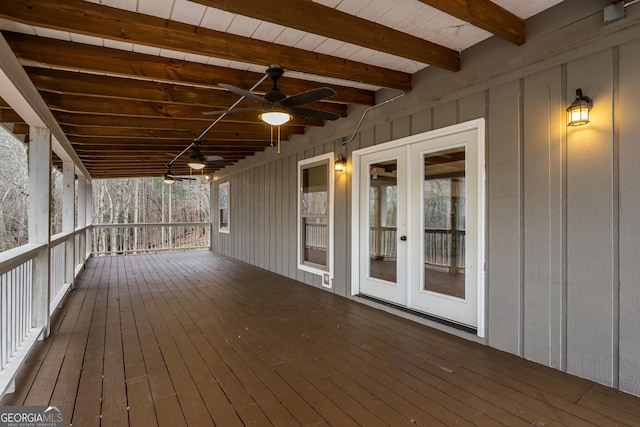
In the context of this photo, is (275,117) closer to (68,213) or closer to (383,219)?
(383,219)

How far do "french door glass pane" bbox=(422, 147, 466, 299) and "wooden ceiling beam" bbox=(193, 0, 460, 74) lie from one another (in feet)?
3.30

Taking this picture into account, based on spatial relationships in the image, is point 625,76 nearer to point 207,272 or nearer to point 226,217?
point 207,272

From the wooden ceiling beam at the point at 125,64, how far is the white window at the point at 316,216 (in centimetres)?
192

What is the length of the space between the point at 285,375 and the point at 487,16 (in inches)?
127

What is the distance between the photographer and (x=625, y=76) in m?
2.36

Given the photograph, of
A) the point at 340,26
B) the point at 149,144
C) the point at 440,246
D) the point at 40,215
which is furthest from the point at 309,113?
the point at 149,144

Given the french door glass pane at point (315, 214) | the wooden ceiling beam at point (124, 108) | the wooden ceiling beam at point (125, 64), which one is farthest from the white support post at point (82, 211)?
the wooden ceiling beam at point (125, 64)

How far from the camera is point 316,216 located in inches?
232

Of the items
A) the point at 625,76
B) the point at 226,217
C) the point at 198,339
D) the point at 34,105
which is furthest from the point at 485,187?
the point at 226,217

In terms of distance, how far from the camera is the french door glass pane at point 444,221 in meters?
3.54

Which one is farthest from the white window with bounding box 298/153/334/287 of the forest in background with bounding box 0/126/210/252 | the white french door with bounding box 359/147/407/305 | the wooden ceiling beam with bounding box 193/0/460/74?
the forest in background with bounding box 0/126/210/252

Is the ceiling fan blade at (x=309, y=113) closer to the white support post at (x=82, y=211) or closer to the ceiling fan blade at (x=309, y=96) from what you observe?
the ceiling fan blade at (x=309, y=96)

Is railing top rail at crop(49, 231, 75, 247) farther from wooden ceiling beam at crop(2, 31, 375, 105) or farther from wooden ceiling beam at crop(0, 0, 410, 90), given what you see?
wooden ceiling beam at crop(0, 0, 410, 90)

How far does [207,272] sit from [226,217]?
3.40m
